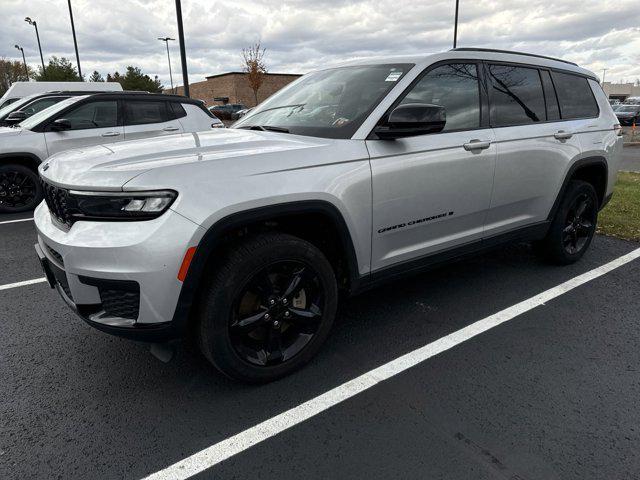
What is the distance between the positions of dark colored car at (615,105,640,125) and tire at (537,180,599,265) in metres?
28.8

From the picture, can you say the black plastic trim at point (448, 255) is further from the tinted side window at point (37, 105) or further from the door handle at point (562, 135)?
the tinted side window at point (37, 105)

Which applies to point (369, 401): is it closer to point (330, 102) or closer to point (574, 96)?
point (330, 102)

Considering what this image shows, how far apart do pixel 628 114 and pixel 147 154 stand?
33.3m

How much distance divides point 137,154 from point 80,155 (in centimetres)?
42

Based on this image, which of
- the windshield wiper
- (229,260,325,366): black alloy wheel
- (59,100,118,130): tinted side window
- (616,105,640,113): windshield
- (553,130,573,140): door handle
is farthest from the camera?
(616,105,640,113): windshield

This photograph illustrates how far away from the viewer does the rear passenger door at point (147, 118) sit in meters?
Result: 7.56

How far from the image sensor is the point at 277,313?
2578 mm

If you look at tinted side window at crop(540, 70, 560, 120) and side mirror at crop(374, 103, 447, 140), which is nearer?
side mirror at crop(374, 103, 447, 140)

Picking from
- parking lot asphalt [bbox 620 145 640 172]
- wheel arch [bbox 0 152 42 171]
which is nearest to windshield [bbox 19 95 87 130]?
wheel arch [bbox 0 152 42 171]

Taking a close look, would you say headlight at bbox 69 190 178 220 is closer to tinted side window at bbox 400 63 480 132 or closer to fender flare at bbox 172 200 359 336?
fender flare at bbox 172 200 359 336

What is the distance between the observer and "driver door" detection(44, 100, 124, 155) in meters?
7.18

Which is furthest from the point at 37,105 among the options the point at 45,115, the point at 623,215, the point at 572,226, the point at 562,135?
the point at 623,215

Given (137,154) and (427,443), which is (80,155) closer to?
(137,154)

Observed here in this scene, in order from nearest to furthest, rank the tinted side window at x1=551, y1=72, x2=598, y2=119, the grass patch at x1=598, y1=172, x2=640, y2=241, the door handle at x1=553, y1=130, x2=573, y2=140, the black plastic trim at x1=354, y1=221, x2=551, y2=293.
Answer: the black plastic trim at x1=354, y1=221, x2=551, y2=293, the door handle at x1=553, y1=130, x2=573, y2=140, the tinted side window at x1=551, y1=72, x2=598, y2=119, the grass patch at x1=598, y1=172, x2=640, y2=241
